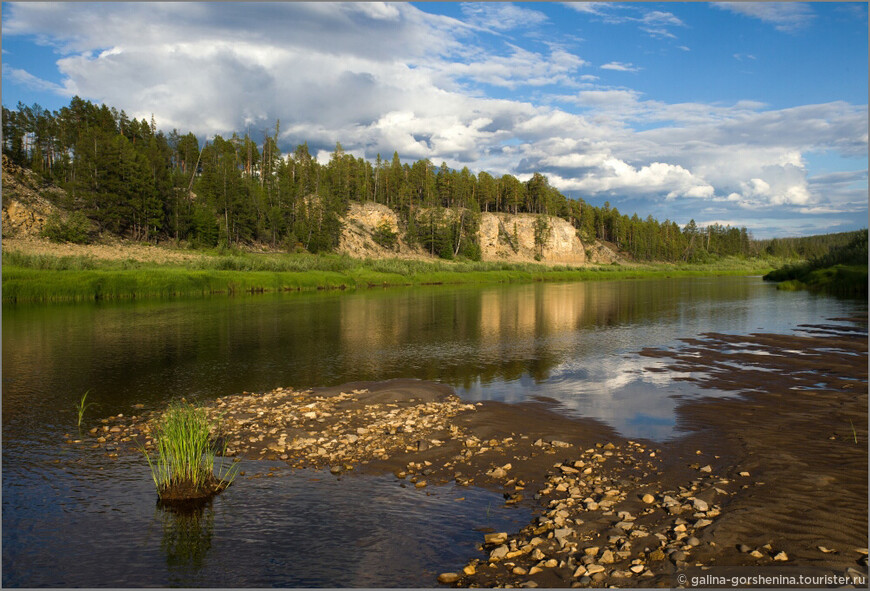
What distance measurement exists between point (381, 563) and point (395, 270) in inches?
2820

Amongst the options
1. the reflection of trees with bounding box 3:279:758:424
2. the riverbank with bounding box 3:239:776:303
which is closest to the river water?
the reflection of trees with bounding box 3:279:758:424

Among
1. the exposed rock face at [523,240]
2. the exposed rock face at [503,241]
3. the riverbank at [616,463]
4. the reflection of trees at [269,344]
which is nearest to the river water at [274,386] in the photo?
the reflection of trees at [269,344]

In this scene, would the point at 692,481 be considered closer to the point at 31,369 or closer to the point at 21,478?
the point at 21,478

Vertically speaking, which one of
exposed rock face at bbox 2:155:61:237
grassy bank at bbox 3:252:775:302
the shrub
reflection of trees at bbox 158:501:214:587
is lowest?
reflection of trees at bbox 158:501:214:587

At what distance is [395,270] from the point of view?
256 ft

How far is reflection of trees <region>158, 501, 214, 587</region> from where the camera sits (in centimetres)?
684

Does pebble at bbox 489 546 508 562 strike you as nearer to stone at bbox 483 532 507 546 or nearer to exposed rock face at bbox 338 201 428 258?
stone at bbox 483 532 507 546

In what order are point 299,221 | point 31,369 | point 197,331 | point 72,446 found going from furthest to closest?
point 299,221
point 197,331
point 31,369
point 72,446

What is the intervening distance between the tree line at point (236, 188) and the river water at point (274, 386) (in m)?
40.6

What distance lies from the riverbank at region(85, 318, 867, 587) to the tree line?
68.4 metres

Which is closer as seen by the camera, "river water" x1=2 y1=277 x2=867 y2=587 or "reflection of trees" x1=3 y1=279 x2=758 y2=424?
"river water" x1=2 y1=277 x2=867 y2=587

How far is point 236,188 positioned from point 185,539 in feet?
280

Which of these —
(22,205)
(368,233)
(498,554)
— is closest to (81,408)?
(498,554)

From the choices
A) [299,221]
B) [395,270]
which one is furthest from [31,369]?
[299,221]
